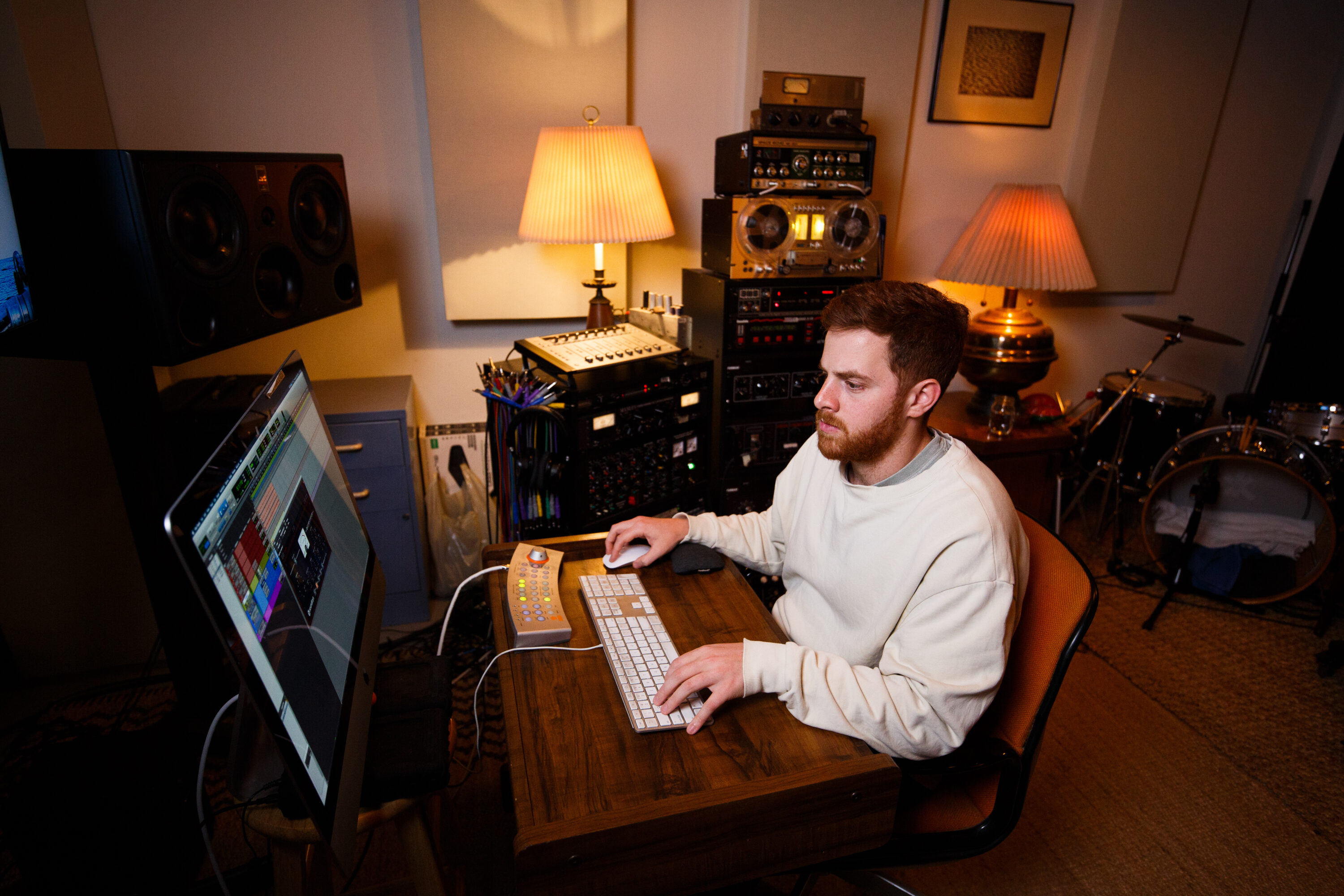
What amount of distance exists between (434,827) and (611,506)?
39.0 inches

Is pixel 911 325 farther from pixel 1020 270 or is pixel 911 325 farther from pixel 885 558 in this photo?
pixel 1020 270

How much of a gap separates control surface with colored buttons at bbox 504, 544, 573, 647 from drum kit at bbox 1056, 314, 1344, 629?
2396 millimetres

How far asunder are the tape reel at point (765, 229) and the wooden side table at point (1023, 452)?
85 centimetres

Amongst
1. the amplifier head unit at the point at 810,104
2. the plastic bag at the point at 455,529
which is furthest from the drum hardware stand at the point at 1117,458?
the plastic bag at the point at 455,529

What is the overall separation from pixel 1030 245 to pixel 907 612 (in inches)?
83.6

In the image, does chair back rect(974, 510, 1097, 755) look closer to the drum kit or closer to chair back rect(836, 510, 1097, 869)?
chair back rect(836, 510, 1097, 869)

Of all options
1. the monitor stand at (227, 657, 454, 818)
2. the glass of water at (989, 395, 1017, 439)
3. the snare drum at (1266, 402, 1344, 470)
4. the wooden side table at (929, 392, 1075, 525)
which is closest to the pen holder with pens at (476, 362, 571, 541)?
the monitor stand at (227, 657, 454, 818)

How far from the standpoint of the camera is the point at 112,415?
157cm

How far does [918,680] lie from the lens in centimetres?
105

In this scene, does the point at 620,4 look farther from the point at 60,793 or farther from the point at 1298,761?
the point at 1298,761

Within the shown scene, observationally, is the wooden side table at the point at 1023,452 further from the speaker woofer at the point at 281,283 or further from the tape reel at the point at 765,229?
the speaker woofer at the point at 281,283

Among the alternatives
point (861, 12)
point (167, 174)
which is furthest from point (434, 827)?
point (861, 12)

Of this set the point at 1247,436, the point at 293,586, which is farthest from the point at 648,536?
the point at 1247,436

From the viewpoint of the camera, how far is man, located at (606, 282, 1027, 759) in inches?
40.7
